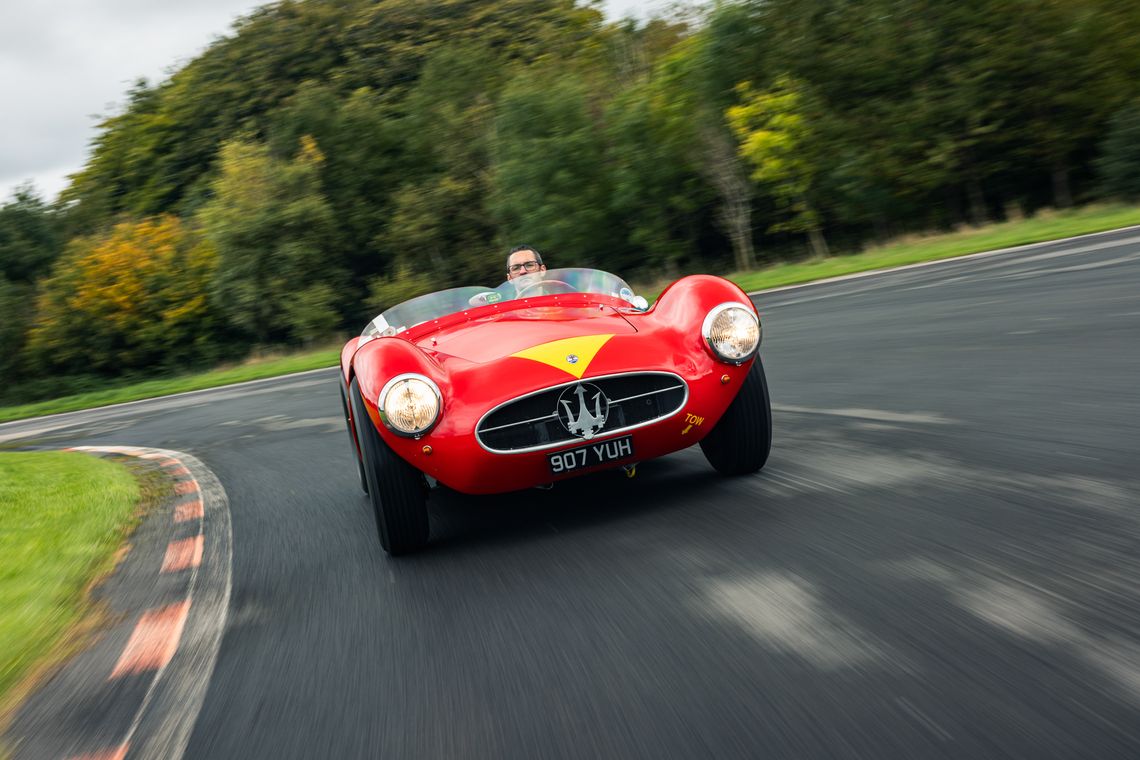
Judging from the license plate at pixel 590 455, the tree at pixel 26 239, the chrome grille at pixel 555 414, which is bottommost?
the license plate at pixel 590 455

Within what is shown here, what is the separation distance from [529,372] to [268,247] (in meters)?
36.6

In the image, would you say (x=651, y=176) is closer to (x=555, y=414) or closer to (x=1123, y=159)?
(x=1123, y=159)

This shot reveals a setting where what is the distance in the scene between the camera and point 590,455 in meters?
3.61

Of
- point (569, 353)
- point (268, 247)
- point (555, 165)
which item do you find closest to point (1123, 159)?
point (555, 165)

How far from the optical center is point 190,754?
7.45 feet

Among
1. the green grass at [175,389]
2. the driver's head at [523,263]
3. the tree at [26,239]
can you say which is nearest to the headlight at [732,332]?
the driver's head at [523,263]

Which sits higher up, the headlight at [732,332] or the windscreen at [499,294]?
the windscreen at [499,294]

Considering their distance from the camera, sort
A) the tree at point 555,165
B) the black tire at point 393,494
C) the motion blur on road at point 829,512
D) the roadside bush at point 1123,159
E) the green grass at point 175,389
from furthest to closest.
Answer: the tree at point 555,165 → the roadside bush at point 1123,159 → the green grass at point 175,389 → the black tire at point 393,494 → the motion blur on road at point 829,512

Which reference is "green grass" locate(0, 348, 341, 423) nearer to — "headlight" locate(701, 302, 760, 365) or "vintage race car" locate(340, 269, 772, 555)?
"vintage race car" locate(340, 269, 772, 555)

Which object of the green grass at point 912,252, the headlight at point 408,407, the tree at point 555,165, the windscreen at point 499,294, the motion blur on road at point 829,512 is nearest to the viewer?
the motion blur on road at point 829,512

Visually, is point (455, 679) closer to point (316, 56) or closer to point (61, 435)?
point (61, 435)

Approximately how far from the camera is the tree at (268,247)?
1473 inches

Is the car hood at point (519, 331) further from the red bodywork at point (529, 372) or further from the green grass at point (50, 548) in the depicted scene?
the green grass at point (50, 548)

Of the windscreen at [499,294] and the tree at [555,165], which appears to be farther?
the tree at [555,165]
